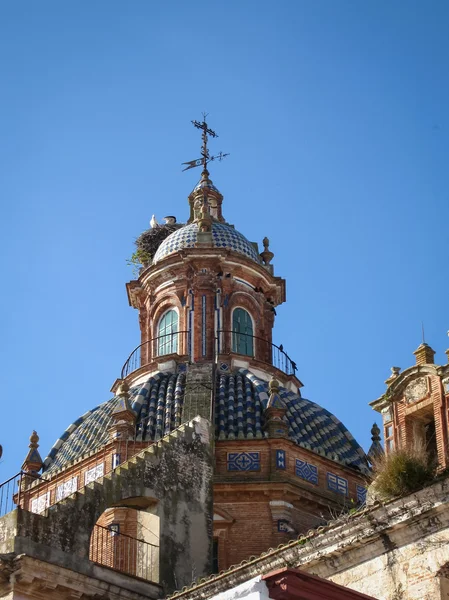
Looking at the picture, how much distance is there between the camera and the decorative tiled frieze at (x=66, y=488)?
36441 mm

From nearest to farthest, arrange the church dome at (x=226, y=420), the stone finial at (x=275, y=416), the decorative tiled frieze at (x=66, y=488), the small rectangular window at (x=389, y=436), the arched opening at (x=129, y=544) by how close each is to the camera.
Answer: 1. the small rectangular window at (x=389, y=436)
2. the arched opening at (x=129, y=544)
3. the stone finial at (x=275, y=416)
4. the decorative tiled frieze at (x=66, y=488)
5. the church dome at (x=226, y=420)

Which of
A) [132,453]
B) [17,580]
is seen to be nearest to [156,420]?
[132,453]

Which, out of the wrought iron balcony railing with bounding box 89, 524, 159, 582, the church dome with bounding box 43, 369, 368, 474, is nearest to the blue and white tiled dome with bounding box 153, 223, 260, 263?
the church dome with bounding box 43, 369, 368, 474

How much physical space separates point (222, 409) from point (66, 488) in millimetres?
4509

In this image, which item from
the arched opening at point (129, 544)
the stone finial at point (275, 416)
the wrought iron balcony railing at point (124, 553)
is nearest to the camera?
the wrought iron balcony railing at point (124, 553)

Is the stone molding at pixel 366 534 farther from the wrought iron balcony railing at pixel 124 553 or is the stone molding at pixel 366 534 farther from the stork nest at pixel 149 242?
the stork nest at pixel 149 242

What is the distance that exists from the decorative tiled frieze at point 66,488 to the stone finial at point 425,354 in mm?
13413

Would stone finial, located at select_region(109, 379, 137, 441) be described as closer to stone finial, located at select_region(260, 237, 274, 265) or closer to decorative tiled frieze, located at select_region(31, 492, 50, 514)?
decorative tiled frieze, located at select_region(31, 492, 50, 514)

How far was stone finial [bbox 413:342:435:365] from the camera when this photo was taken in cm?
2558

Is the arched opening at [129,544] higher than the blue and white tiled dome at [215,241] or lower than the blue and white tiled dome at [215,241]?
lower

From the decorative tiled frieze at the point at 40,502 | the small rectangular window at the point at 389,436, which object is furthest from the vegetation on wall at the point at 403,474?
the decorative tiled frieze at the point at 40,502

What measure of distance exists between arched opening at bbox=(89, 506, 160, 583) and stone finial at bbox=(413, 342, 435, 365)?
6927mm

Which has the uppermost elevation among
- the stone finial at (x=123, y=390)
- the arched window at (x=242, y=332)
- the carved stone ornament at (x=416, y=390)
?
the arched window at (x=242, y=332)

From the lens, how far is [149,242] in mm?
45531
